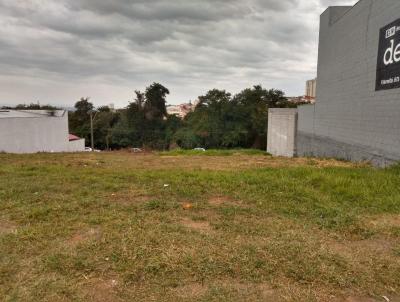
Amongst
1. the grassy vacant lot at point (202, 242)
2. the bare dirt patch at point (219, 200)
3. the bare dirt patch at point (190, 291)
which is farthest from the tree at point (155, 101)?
the bare dirt patch at point (190, 291)

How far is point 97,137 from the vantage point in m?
53.2

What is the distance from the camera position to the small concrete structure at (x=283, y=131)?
20.8 m

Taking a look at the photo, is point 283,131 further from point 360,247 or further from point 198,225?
point 360,247

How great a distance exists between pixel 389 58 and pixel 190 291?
28.5 ft

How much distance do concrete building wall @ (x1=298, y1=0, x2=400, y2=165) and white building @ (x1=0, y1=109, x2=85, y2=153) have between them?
17998 mm

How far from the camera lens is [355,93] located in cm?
1105

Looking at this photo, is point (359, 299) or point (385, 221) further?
point (385, 221)

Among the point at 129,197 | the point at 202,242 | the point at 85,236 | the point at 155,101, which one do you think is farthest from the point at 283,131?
the point at 155,101

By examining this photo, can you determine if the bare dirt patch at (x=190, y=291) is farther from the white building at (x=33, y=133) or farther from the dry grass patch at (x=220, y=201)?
the white building at (x=33, y=133)

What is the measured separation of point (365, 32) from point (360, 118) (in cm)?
269

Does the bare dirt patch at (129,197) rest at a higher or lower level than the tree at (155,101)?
lower

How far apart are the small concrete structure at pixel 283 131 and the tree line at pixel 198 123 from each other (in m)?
16.4

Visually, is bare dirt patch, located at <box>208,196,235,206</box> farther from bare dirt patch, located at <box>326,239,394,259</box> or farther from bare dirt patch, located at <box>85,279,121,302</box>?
bare dirt patch, located at <box>85,279,121,302</box>

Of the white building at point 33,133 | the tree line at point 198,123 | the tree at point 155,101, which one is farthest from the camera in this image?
the tree at point 155,101
